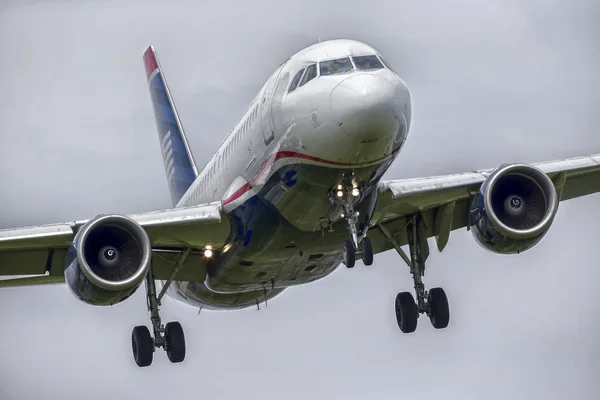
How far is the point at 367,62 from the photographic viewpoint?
2930cm

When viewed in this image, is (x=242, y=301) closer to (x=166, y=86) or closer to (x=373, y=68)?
(x=373, y=68)

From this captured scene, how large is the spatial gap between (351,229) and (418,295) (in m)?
6.87

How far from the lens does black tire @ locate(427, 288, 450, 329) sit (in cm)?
3606

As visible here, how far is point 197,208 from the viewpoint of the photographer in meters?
33.7

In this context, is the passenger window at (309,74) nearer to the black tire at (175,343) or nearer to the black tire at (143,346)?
the black tire at (175,343)

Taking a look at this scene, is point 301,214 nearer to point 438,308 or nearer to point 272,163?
point 272,163

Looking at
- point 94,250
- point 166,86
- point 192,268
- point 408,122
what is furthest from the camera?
point 166,86

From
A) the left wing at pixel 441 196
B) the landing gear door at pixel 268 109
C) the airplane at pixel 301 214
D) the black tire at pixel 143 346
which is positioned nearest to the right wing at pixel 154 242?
the airplane at pixel 301 214

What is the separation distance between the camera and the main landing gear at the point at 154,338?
3541cm

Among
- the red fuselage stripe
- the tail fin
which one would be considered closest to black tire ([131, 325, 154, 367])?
the red fuselage stripe

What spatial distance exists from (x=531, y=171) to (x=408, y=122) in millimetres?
5504

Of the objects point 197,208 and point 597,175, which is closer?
point 197,208

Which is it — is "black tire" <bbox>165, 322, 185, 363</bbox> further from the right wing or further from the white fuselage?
the white fuselage

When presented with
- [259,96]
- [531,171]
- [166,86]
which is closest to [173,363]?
[259,96]
